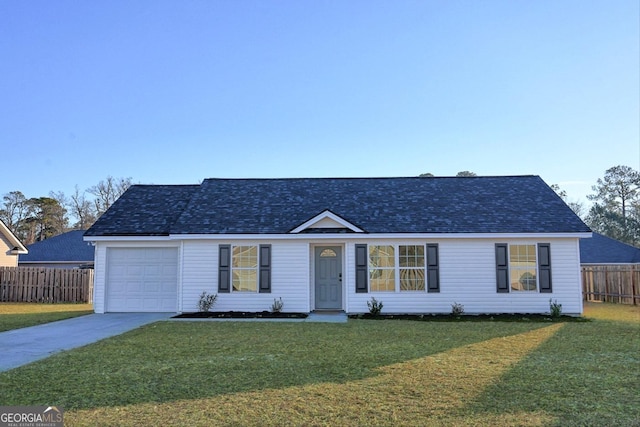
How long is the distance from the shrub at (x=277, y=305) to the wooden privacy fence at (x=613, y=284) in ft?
46.2

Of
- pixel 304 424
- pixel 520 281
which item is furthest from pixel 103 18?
pixel 520 281

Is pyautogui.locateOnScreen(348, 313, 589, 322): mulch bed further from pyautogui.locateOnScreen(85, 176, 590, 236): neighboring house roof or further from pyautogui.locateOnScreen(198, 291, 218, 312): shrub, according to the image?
pyautogui.locateOnScreen(198, 291, 218, 312): shrub

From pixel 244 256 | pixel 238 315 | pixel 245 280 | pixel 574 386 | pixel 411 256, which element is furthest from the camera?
pixel 244 256

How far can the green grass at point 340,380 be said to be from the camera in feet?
14.8

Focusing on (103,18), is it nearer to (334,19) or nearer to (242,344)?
(334,19)

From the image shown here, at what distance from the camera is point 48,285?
20375 mm

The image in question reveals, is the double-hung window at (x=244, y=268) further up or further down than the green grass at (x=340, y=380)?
further up

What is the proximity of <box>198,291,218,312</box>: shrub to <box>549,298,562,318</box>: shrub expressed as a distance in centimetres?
1011

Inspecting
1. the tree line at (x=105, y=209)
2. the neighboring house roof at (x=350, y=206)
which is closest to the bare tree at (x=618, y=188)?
the tree line at (x=105, y=209)

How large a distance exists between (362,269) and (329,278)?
120cm

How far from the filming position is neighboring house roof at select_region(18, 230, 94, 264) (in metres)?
30.4

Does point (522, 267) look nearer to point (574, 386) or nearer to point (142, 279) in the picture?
point (574, 386)

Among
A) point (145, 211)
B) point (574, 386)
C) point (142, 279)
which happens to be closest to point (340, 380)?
point (574, 386)
